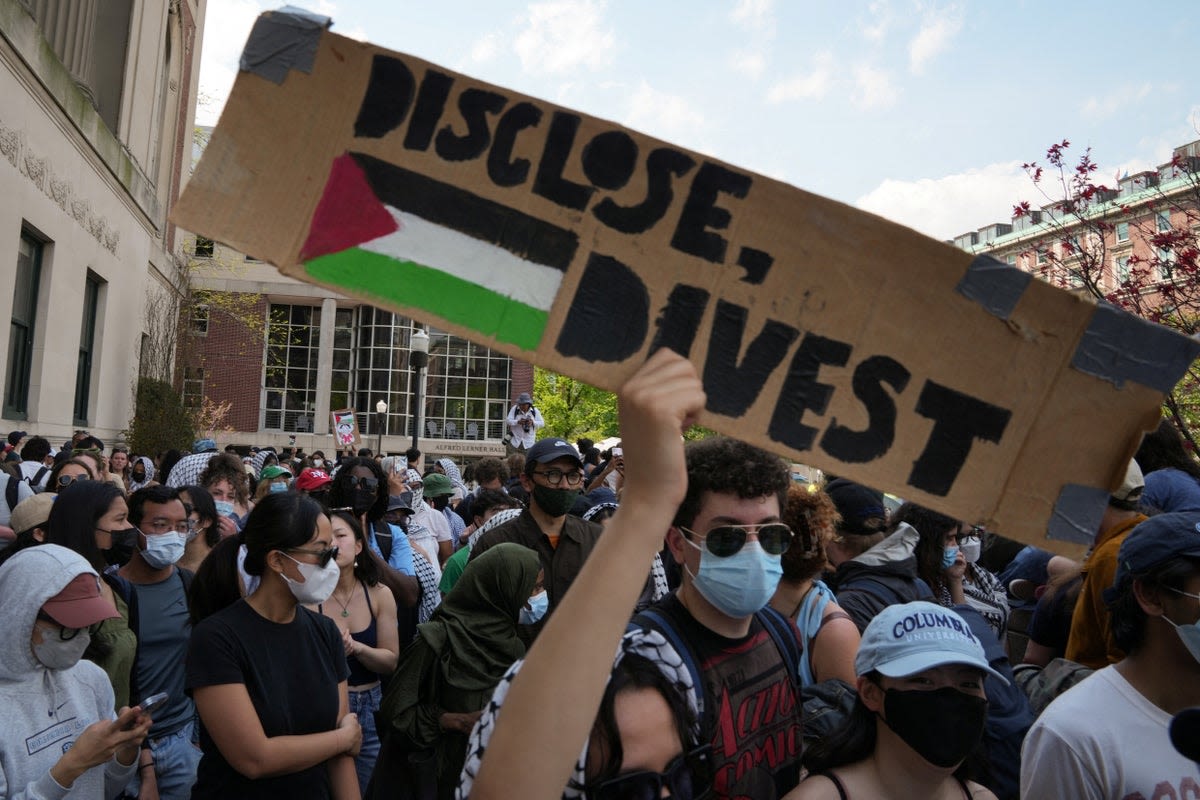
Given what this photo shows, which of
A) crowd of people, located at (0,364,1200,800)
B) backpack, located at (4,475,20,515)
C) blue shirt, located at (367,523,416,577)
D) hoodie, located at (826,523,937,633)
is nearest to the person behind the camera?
crowd of people, located at (0,364,1200,800)

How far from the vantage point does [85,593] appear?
3.31m

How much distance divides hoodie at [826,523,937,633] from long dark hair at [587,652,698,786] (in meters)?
1.94

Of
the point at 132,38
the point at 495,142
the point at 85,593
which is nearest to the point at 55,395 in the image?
the point at 132,38

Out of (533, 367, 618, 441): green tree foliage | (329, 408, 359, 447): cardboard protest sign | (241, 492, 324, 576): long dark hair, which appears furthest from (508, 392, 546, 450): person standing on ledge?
(533, 367, 618, 441): green tree foliage

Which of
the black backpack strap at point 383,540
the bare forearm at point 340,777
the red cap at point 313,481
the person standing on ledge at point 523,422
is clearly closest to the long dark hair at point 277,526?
the bare forearm at point 340,777

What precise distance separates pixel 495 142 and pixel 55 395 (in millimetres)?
17574

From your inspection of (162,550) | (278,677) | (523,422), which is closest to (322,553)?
(278,677)

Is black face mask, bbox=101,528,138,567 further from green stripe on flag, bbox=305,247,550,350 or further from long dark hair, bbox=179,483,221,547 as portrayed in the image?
green stripe on flag, bbox=305,247,550,350

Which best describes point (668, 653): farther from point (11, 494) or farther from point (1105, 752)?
point (11, 494)

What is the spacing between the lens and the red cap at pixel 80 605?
10.5ft

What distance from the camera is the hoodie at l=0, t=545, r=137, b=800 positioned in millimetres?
2988

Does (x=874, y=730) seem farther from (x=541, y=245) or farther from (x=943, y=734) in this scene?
(x=541, y=245)

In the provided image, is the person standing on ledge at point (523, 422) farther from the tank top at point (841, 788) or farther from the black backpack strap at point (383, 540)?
the tank top at point (841, 788)

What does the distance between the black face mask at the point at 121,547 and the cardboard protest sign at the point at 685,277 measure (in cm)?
376
